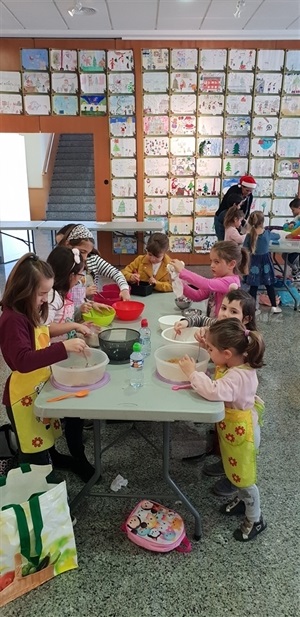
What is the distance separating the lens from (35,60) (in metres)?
5.55

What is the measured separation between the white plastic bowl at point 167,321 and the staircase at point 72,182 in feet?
21.4

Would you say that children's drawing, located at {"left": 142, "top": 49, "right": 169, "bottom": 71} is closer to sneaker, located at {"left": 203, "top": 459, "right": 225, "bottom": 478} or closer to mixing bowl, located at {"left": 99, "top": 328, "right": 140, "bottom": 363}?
mixing bowl, located at {"left": 99, "top": 328, "right": 140, "bottom": 363}

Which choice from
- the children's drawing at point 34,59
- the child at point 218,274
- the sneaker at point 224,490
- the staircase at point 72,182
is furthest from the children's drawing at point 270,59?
the sneaker at point 224,490

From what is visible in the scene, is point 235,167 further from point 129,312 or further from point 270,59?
point 129,312

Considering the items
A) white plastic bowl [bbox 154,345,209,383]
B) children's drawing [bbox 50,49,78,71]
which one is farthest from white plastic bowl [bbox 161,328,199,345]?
children's drawing [bbox 50,49,78,71]

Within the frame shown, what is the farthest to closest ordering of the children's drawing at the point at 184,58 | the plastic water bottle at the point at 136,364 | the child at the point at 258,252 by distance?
the children's drawing at the point at 184,58 < the child at the point at 258,252 < the plastic water bottle at the point at 136,364

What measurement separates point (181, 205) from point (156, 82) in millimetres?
1541

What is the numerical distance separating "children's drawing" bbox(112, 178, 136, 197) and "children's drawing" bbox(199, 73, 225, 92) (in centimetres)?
145

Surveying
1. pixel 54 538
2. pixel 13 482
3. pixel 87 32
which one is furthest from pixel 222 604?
pixel 87 32

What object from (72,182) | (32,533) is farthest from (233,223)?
(72,182)

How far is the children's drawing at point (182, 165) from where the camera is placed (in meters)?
5.86

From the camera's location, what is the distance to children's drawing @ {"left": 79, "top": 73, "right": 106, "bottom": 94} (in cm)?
559

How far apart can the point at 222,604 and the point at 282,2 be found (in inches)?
206

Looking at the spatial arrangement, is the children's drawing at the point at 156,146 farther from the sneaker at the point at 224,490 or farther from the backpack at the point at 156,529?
the backpack at the point at 156,529
